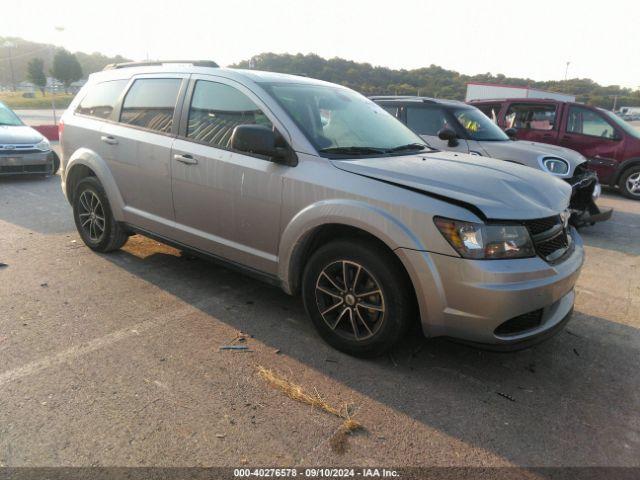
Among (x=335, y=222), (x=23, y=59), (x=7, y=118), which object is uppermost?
(x=23, y=59)

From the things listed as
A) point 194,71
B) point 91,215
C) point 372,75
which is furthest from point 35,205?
point 372,75

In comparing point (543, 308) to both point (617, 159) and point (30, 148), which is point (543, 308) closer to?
point (617, 159)

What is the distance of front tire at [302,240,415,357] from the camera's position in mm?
2873

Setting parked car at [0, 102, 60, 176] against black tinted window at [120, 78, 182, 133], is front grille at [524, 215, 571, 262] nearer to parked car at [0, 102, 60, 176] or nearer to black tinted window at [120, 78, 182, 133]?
black tinted window at [120, 78, 182, 133]

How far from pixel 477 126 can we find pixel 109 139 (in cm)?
530

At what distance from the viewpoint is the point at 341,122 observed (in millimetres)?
3721

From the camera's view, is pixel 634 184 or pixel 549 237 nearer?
pixel 549 237

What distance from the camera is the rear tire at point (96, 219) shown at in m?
4.73

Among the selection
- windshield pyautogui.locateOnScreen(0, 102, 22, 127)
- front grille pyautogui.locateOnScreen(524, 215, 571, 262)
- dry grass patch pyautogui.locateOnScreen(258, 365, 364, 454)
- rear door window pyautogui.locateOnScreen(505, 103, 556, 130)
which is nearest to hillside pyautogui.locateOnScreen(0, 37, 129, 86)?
windshield pyautogui.locateOnScreen(0, 102, 22, 127)

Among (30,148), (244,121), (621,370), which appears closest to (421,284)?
(621,370)

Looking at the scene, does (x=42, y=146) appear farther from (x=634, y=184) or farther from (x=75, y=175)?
(x=634, y=184)

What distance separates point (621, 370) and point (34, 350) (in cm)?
383

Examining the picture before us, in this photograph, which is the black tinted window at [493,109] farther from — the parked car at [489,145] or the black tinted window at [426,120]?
the black tinted window at [426,120]

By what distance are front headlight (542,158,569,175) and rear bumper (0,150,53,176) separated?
870 cm
